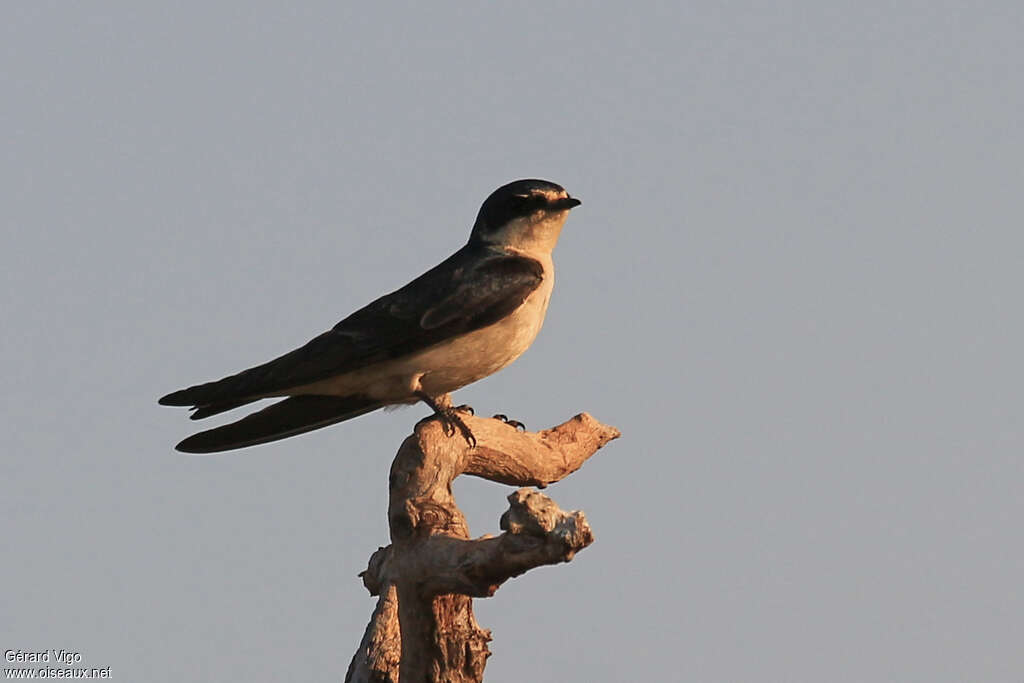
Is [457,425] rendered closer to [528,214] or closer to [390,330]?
[390,330]

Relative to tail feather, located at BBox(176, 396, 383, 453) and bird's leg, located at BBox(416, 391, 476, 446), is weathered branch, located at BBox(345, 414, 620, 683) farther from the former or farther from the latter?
tail feather, located at BBox(176, 396, 383, 453)

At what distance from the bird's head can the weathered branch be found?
1462 millimetres

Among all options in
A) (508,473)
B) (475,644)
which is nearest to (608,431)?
(508,473)

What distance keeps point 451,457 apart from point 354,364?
3.47 ft

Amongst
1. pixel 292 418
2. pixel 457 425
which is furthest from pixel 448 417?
pixel 292 418

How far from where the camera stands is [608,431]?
36.1ft

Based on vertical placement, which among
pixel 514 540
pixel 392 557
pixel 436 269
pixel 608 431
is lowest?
pixel 514 540

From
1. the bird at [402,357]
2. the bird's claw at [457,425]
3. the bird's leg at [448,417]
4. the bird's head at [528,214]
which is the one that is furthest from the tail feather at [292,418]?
the bird's head at [528,214]

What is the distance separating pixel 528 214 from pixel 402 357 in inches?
60.8

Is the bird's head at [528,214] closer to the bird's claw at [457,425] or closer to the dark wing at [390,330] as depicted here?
the dark wing at [390,330]

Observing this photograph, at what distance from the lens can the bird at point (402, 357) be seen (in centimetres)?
1016

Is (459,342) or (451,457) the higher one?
(459,342)

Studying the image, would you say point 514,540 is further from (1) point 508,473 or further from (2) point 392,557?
(1) point 508,473

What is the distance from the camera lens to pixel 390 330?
10.3 m
